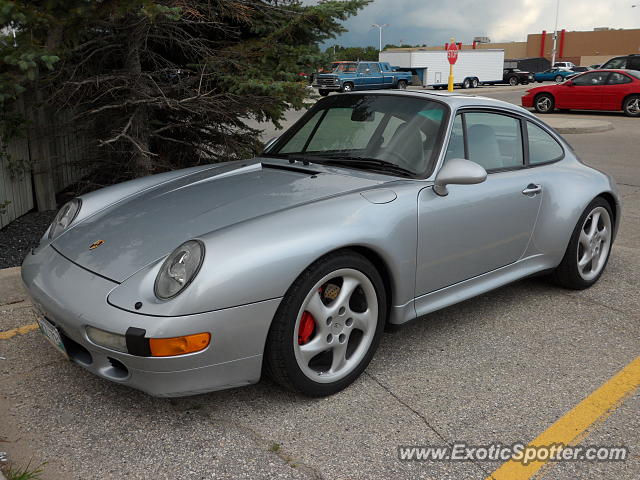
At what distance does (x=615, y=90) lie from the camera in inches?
706

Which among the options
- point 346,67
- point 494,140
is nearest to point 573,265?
point 494,140

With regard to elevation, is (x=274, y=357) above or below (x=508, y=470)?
above

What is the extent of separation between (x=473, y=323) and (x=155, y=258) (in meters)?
2.11

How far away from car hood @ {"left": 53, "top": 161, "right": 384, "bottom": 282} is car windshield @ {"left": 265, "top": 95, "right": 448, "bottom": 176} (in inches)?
8.0

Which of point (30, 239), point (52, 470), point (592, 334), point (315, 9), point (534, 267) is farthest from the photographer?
point (315, 9)

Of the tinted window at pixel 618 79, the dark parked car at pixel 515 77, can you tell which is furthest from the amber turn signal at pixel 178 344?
the dark parked car at pixel 515 77

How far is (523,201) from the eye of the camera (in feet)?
12.4

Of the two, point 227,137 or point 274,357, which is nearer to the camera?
point 274,357

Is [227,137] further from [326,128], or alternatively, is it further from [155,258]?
[155,258]

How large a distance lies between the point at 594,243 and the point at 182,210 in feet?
9.93

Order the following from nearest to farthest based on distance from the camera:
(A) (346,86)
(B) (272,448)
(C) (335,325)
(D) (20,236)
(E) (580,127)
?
(B) (272,448)
(C) (335,325)
(D) (20,236)
(E) (580,127)
(A) (346,86)

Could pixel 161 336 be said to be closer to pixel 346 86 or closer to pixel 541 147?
pixel 541 147

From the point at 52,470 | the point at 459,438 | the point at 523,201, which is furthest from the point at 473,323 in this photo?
the point at 52,470

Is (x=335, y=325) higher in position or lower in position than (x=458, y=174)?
lower
